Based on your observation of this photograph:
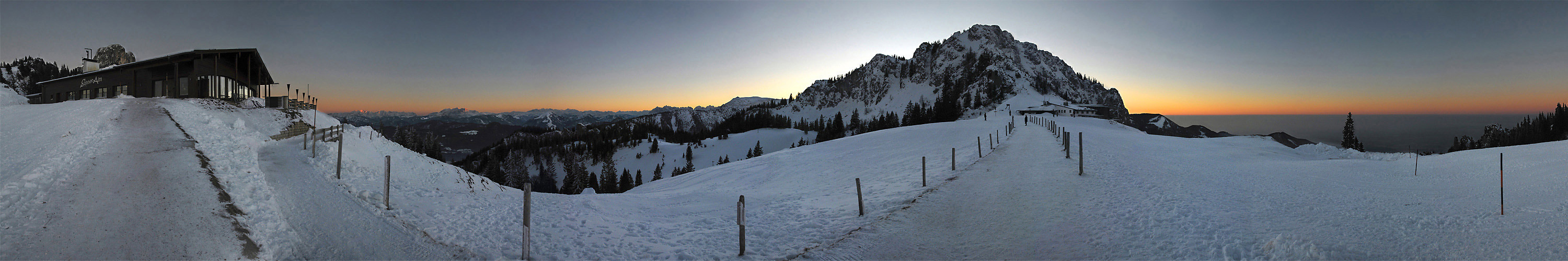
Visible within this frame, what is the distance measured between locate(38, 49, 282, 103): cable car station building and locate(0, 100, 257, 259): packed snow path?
83.8ft

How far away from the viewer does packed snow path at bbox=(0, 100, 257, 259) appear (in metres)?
6.08

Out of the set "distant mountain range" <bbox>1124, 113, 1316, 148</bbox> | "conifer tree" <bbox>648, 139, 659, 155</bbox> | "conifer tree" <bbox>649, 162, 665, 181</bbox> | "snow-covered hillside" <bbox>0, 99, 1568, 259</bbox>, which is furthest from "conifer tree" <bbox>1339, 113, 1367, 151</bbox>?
"conifer tree" <bbox>648, 139, 659, 155</bbox>

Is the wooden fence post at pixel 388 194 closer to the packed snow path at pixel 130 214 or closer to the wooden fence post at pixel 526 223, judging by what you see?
the packed snow path at pixel 130 214

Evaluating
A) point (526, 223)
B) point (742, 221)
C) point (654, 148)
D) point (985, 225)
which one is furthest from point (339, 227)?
point (654, 148)

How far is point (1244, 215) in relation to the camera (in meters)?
8.91

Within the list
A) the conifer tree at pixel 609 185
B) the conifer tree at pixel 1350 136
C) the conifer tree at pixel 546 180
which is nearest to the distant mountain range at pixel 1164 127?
the conifer tree at pixel 1350 136

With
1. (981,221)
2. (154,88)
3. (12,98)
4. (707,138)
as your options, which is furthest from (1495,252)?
(707,138)

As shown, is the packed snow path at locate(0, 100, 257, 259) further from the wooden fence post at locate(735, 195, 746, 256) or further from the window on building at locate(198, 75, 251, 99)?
the window on building at locate(198, 75, 251, 99)

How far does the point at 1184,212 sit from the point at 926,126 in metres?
52.5

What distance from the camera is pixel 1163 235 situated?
7.86 meters

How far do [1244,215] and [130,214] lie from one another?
58.2 feet

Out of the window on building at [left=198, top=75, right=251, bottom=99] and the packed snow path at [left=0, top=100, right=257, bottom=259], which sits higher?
the window on building at [left=198, top=75, right=251, bottom=99]

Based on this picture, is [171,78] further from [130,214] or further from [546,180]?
[546,180]

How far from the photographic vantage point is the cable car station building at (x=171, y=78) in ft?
93.5
